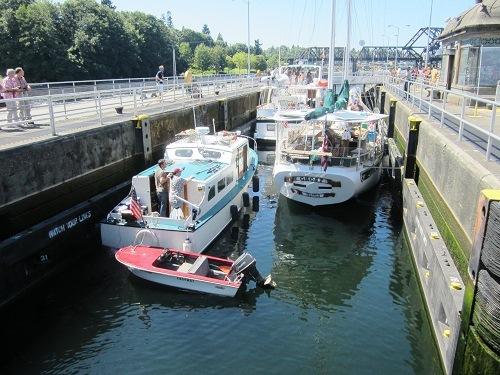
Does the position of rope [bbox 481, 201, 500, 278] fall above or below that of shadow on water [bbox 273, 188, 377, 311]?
above

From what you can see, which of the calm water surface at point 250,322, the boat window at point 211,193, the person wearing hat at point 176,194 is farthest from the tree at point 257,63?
the calm water surface at point 250,322

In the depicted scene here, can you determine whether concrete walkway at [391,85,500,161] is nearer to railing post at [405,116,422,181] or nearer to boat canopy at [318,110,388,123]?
railing post at [405,116,422,181]

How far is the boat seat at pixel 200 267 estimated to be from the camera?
10976 millimetres

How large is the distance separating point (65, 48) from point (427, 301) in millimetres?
48310

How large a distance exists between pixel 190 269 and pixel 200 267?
0.79 ft

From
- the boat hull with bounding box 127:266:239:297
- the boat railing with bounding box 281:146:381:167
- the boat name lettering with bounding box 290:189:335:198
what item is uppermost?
the boat railing with bounding box 281:146:381:167

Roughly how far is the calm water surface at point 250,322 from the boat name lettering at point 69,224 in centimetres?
110

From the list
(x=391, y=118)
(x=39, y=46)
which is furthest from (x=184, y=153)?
(x=39, y=46)

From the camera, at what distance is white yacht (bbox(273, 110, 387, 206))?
15883 millimetres

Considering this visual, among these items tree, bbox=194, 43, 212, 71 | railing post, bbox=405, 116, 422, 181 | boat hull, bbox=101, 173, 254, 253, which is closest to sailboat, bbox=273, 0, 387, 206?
railing post, bbox=405, 116, 422, 181

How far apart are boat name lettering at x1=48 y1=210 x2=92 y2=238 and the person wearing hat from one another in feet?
8.31

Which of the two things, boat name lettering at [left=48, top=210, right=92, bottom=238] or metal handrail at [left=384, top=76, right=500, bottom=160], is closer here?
metal handrail at [left=384, top=76, right=500, bottom=160]

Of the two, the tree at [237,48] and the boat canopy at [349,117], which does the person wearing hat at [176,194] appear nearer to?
the boat canopy at [349,117]

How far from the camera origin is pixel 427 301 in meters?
9.73
